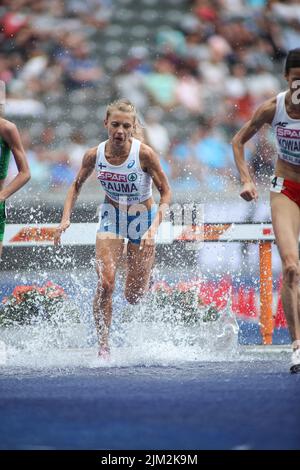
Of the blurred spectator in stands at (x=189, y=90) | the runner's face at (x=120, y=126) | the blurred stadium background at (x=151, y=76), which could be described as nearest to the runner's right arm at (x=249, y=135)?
the runner's face at (x=120, y=126)

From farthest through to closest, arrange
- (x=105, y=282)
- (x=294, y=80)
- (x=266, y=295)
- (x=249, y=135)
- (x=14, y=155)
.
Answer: (x=266, y=295) < (x=105, y=282) < (x=14, y=155) < (x=249, y=135) < (x=294, y=80)

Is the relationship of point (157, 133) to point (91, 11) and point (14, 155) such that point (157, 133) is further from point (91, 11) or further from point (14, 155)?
point (14, 155)

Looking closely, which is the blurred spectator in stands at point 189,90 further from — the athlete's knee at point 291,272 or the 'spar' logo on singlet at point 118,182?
the athlete's knee at point 291,272

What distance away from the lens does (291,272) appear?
566 cm

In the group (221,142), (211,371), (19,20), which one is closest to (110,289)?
(211,371)

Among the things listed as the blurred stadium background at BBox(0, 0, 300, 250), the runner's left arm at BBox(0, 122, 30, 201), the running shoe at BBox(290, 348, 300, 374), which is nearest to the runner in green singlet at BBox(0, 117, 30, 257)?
the runner's left arm at BBox(0, 122, 30, 201)

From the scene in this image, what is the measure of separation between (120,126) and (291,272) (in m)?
1.82

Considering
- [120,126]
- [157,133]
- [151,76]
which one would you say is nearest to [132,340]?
[120,126]

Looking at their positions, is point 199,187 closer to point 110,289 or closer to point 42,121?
point 42,121

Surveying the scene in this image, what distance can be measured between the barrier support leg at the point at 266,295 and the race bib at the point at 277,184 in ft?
6.39

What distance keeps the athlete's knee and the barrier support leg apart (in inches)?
79.5

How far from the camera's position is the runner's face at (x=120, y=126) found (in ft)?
21.7

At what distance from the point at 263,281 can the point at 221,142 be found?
17.7 ft

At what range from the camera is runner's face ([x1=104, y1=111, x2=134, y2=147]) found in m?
6.62
